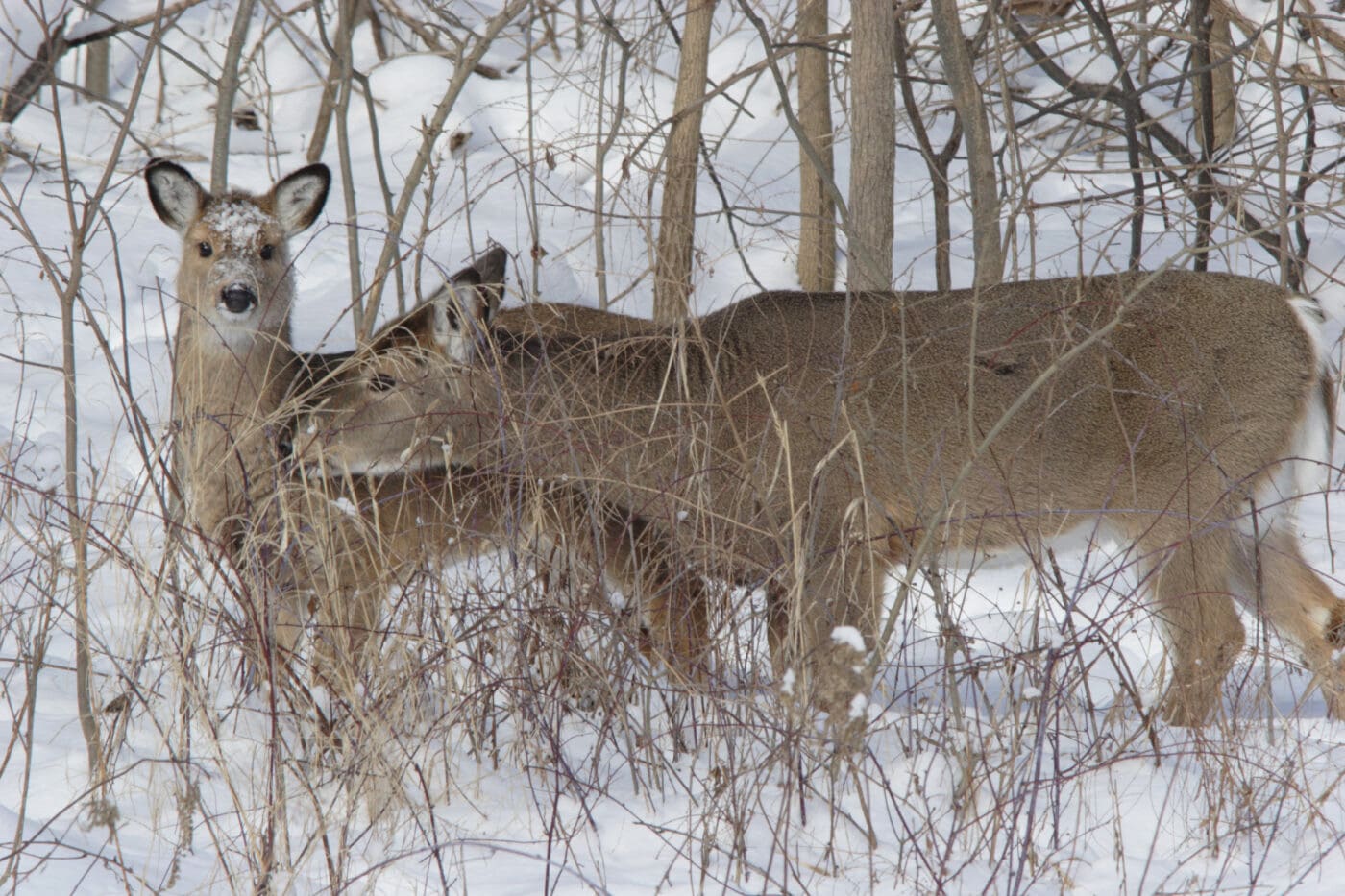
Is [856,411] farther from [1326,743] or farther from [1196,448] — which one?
[1326,743]

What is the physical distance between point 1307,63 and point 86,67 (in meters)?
11.4

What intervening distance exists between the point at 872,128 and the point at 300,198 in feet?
8.33

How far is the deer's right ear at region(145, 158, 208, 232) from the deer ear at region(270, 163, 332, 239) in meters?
0.32

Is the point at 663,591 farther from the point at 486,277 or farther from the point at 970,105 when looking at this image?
the point at 970,105

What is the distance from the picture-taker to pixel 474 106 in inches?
528

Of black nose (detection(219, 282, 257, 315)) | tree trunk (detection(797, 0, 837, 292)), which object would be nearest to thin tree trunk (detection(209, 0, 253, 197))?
black nose (detection(219, 282, 257, 315))

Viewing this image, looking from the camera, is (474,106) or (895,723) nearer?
(895,723)

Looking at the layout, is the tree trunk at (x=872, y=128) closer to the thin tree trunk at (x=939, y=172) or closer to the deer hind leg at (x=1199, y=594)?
the thin tree trunk at (x=939, y=172)

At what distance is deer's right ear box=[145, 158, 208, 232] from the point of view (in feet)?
19.9

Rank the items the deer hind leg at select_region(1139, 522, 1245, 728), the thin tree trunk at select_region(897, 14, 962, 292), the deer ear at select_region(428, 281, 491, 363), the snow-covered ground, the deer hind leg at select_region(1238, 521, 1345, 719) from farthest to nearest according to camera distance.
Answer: the thin tree trunk at select_region(897, 14, 962, 292)
the deer hind leg at select_region(1238, 521, 1345, 719)
the deer ear at select_region(428, 281, 491, 363)
the deer hind leg at select_region(1139, 522, 1245, 728)
the snow-covered ground

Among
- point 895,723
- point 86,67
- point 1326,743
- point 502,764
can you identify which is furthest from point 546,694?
point 86,67

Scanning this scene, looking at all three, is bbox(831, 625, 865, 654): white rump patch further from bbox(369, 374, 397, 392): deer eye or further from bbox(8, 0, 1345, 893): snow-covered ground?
Result: bbox(369, 374, 397, 392): deer eye

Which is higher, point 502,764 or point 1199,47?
point 1199,47

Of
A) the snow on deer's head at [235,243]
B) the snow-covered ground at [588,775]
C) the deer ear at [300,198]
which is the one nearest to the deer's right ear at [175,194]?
the snow on deer's head at [235,243]
